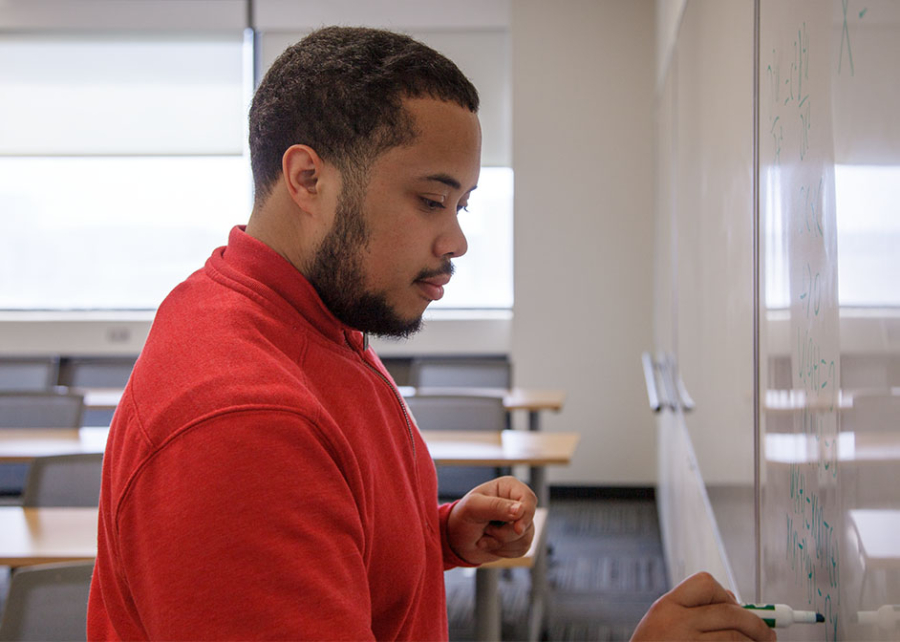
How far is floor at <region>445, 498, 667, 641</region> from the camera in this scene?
→ 343 cm

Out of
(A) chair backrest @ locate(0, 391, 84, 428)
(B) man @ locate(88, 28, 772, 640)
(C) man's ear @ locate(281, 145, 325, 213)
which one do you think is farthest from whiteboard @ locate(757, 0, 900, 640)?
(A) chair backrest @ locate(0, 391, 84, 428)

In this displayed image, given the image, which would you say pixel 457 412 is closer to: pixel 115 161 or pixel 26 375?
pixel 26 375

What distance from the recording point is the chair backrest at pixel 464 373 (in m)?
4.32

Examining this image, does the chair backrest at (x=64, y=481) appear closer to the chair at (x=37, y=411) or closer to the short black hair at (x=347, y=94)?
the chair at (x=37, y=411)

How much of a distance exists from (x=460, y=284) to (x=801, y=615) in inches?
198

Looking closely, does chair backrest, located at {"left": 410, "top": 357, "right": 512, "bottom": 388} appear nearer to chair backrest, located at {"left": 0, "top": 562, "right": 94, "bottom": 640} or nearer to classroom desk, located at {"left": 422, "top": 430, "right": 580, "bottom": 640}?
classroom desk, located at {"left": 422, "top": 430, "right": 580, "bottom": 640}

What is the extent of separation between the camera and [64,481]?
2516mm

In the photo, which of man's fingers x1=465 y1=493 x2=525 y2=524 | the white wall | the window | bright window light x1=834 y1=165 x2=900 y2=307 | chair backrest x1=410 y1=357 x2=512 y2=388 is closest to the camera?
bright window light x1=834 y1=165 x2=900 y2=307

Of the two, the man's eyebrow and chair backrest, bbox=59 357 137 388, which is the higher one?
the man's eyebrow

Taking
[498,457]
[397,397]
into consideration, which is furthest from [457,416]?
[397,397]

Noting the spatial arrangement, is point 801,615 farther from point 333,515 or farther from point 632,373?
point 632,373

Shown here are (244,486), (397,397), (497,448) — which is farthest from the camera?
(497,448)

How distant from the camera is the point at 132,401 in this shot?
691 millimetres

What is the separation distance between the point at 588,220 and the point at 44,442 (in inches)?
136
